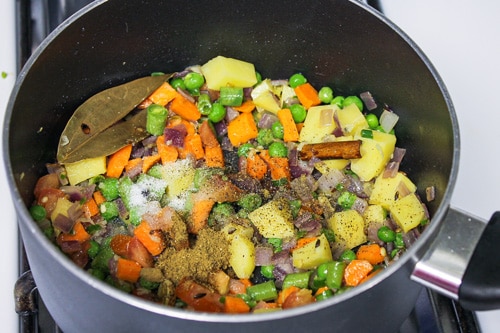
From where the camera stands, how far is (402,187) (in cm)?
215

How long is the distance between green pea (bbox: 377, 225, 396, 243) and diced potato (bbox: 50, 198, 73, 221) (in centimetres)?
94

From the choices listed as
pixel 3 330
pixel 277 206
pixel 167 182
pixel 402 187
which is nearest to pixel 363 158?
pixel 402 187

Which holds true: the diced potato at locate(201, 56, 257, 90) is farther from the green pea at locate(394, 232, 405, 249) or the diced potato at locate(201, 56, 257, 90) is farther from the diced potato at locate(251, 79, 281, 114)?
the green pea at locate(394, 232, 405, 249)

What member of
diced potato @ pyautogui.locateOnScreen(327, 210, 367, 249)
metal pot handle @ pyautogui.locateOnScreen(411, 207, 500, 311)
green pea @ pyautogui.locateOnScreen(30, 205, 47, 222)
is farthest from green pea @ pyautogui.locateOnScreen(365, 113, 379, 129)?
green pea @ pyautogui.locateOnScreen(30, 205, 47, 222)

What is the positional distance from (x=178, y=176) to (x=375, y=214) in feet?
2.08

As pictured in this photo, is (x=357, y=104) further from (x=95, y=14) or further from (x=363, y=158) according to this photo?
(x=95, y=14)

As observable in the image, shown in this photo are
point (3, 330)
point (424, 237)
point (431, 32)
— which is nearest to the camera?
point (424, 237)

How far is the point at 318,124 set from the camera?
230cm

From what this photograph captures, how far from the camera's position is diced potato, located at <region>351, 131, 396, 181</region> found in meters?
2.20

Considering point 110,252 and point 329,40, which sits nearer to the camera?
point 110,252

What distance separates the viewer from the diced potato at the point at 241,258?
198cm

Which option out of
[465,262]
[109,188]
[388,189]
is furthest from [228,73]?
[465,262]

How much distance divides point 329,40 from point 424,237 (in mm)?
981

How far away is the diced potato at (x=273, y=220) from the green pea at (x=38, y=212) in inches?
23.9
